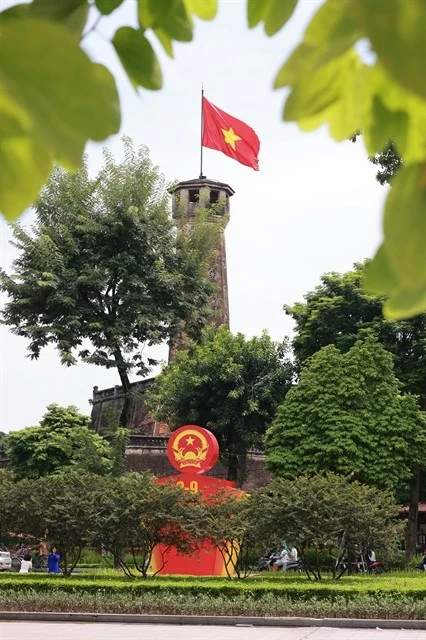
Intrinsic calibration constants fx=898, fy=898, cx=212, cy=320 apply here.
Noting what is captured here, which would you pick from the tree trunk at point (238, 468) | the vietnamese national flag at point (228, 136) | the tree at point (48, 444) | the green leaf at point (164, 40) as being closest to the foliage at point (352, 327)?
the tree trunk at point (238, 468)

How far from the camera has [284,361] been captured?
28672 millimetres

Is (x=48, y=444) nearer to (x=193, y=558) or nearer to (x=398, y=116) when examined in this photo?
(x=193, y=558)

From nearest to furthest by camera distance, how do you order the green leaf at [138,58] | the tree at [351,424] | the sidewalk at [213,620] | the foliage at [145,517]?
1. the green leaf at [138,58]
2. the sidewalk at [213,620]
3. the foliage at [145,517]
4. the tree at [351,424]

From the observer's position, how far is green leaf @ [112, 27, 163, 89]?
892 millimetres

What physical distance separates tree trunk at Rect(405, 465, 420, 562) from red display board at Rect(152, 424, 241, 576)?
9171 mm

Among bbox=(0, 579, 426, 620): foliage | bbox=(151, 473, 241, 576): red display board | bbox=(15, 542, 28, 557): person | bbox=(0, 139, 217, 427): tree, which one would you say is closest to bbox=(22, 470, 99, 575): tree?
bbox=(151, 473, 241, 576): red display board

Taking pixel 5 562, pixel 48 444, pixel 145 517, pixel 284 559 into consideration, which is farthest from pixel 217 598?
pixel 48 444

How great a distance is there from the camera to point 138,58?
35.5 inches

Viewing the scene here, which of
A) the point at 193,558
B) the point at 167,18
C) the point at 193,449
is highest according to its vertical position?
the point at 193,449

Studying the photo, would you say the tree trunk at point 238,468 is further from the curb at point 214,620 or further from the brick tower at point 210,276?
the curb at point 214,620

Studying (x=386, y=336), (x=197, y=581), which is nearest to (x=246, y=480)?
(x=386, y=336)

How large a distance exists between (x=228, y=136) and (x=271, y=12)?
2906cm

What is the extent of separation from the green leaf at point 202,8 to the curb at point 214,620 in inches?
463

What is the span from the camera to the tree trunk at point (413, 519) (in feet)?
82.2
